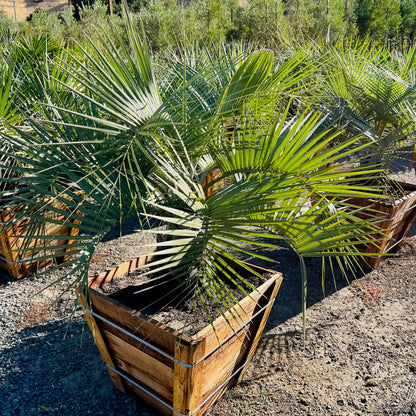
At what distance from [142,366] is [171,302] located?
263mm

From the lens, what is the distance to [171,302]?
162 cm

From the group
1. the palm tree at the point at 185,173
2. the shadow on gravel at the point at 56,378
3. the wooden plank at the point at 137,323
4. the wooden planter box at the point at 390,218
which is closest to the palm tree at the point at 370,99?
the wooden planter box at the point at 390,218

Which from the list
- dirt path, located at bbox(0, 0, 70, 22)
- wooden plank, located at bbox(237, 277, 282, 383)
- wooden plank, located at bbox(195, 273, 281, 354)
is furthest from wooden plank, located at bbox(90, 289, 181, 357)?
dirt path, located at bbox(0, 0, 70, 22)

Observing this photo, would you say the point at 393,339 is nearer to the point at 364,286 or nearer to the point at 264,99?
the point at 364,286

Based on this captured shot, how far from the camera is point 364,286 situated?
2.72 metres

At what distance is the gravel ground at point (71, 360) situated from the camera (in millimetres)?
1746

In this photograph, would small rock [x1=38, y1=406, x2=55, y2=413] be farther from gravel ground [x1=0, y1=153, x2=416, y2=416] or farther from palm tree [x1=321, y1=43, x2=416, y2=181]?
palm tree [x1=321, y1=43, x2=416, y2=181]

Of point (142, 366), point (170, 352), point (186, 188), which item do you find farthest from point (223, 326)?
point (186, 188)

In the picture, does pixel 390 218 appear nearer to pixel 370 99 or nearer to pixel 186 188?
pixel 370 99

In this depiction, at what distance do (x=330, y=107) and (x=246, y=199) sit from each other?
66.7 inches

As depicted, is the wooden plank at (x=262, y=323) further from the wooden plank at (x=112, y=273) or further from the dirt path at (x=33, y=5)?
the dirt path at (x=33, y=5)

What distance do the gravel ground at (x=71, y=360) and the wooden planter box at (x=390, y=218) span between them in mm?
366

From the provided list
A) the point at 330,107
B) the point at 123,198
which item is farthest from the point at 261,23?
the point at 123,198

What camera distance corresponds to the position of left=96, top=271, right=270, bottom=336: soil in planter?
4.86 ft
